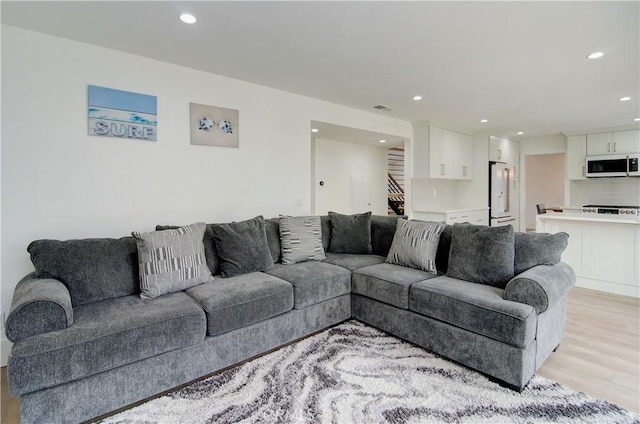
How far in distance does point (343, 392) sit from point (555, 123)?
6.07 metres

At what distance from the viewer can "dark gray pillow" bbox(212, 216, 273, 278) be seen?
2754 millimetres

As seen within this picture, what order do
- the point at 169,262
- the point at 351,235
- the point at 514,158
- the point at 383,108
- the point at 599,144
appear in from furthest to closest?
the point at 514,158 < the point at 599,144 < the point at 383,108 < the point at 351,235 < the point at 169,262

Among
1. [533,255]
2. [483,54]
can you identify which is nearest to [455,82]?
[483,54]

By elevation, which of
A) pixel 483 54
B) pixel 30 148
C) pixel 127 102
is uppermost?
pixel 483 54

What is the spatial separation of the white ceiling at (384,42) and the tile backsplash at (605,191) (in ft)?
9.94

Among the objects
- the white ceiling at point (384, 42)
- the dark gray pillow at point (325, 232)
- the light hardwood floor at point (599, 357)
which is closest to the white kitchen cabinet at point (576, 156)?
the white ceiling at point (384, 42)

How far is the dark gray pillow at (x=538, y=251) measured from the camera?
2488 mm

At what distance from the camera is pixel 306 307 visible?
2697 mm

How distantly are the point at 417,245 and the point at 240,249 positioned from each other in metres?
1.63

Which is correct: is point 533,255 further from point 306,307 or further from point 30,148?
point 30,148

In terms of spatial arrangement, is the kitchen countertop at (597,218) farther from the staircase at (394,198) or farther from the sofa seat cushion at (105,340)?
the sofa seat cushion at (105,340)

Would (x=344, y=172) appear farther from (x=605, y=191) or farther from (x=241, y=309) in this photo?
(x=605, y=191)

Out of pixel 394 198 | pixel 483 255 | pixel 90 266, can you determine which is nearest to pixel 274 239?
pixel 90 266

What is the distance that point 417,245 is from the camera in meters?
3.04
